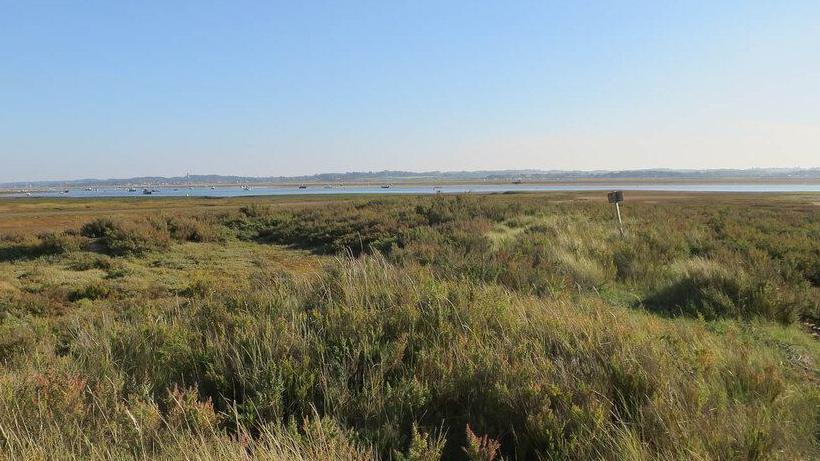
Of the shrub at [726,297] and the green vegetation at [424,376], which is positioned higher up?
the green vegetation at [424,376]

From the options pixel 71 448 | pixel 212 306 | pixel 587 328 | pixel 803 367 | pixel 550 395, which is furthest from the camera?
pixel 212 306

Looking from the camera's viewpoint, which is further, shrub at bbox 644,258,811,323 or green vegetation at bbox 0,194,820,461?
shrub at bbox 644,258,811,323

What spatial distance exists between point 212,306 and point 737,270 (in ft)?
29.8

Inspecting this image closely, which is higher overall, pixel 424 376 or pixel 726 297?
pixel 424 376

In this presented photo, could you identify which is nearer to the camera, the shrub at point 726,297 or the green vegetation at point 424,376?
the green vegetation at point 424,376

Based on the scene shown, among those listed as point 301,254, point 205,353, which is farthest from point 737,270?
point 301,254

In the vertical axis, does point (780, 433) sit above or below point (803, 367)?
above

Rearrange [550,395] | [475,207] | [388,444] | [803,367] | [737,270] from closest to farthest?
[388,444], [550,395], [803,367], [737,270], [475,207]

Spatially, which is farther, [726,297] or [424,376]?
[726,297]

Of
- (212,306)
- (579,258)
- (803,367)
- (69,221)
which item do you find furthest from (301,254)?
(69,221)

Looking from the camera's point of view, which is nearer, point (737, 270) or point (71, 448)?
point (71, 448)

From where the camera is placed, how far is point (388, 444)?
3.00m

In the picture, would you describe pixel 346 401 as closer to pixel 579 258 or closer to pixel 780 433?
pixel 780 433

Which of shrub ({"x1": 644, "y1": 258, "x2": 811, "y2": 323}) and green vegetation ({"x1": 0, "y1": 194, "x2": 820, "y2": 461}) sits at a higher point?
green vegetation ({"x1": 0, "y1": 194, "x2": 820, "y2": 461})
